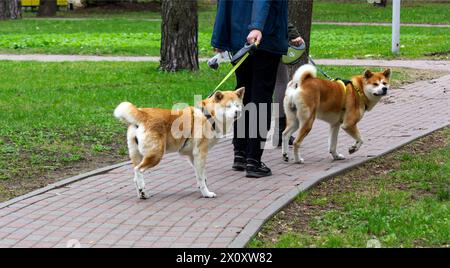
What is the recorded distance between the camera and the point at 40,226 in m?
6.59

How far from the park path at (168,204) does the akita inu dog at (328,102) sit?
0.29m

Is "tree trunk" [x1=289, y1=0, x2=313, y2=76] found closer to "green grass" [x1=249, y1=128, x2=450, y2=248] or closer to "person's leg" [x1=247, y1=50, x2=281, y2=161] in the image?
"green grass" [x1=249, y1=128, x2=450, y2=248]

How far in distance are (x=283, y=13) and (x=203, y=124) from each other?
4.76 ft

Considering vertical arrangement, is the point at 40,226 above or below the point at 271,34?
below

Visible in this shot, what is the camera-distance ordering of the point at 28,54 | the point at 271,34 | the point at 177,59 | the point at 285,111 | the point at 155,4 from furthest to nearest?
the point at 155,4 < the point at 28,54 < the point at 177,59 < the point at 285,111 < the point at 271,34

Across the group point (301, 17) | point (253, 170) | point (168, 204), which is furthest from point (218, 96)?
point (301, 17)

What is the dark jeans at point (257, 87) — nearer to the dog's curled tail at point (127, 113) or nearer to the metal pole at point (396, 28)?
the dog's curled tail at point (127, 113)

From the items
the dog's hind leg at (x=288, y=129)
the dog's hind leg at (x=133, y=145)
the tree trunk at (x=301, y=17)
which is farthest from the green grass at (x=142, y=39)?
the dog's hind leg at (x=133, y=145)

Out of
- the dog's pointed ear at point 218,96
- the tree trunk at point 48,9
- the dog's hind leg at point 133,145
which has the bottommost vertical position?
the tree trunk at point 48,9

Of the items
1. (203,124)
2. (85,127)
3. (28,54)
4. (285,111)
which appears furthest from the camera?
(28,54)

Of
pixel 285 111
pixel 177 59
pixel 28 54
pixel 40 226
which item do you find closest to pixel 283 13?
pixel 285 111

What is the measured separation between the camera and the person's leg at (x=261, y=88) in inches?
324

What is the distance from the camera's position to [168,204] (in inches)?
287
